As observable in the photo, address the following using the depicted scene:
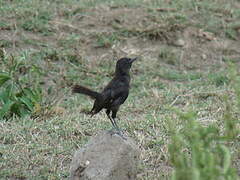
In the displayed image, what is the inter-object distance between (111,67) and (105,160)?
19.0 ft

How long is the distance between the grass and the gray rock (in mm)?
594

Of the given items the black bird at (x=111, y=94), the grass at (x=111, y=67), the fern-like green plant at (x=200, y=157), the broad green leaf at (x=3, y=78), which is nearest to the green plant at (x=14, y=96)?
the broad green leaf at (x=3, y=78)

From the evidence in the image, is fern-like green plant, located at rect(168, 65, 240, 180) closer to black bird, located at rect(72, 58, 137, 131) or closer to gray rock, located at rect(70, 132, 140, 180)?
gray rock, located at rect(70, 132, 140, 180)

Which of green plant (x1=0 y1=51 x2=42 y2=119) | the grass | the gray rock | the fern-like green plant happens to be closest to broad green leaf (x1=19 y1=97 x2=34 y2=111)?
green plant (x1=0 y1=51 x2=42 y2=119)

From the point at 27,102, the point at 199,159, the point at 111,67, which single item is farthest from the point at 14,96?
the point at 199,159

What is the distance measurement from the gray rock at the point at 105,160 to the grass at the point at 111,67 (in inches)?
23.4

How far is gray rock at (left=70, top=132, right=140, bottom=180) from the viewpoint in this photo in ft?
15.0

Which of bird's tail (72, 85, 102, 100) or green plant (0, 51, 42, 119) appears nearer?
bird's tail (72, 85, 102, 100)

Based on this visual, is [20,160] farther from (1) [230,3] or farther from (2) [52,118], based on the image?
(1) [230,3]

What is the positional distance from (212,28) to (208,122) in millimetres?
5787

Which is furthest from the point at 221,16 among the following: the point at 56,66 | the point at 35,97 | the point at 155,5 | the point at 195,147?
the point at 195,147

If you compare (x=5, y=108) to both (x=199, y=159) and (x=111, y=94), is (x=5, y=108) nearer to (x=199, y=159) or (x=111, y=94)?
(x=111, y=94)

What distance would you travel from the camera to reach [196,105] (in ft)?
25.1

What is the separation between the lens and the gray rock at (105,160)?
4.56 meters
